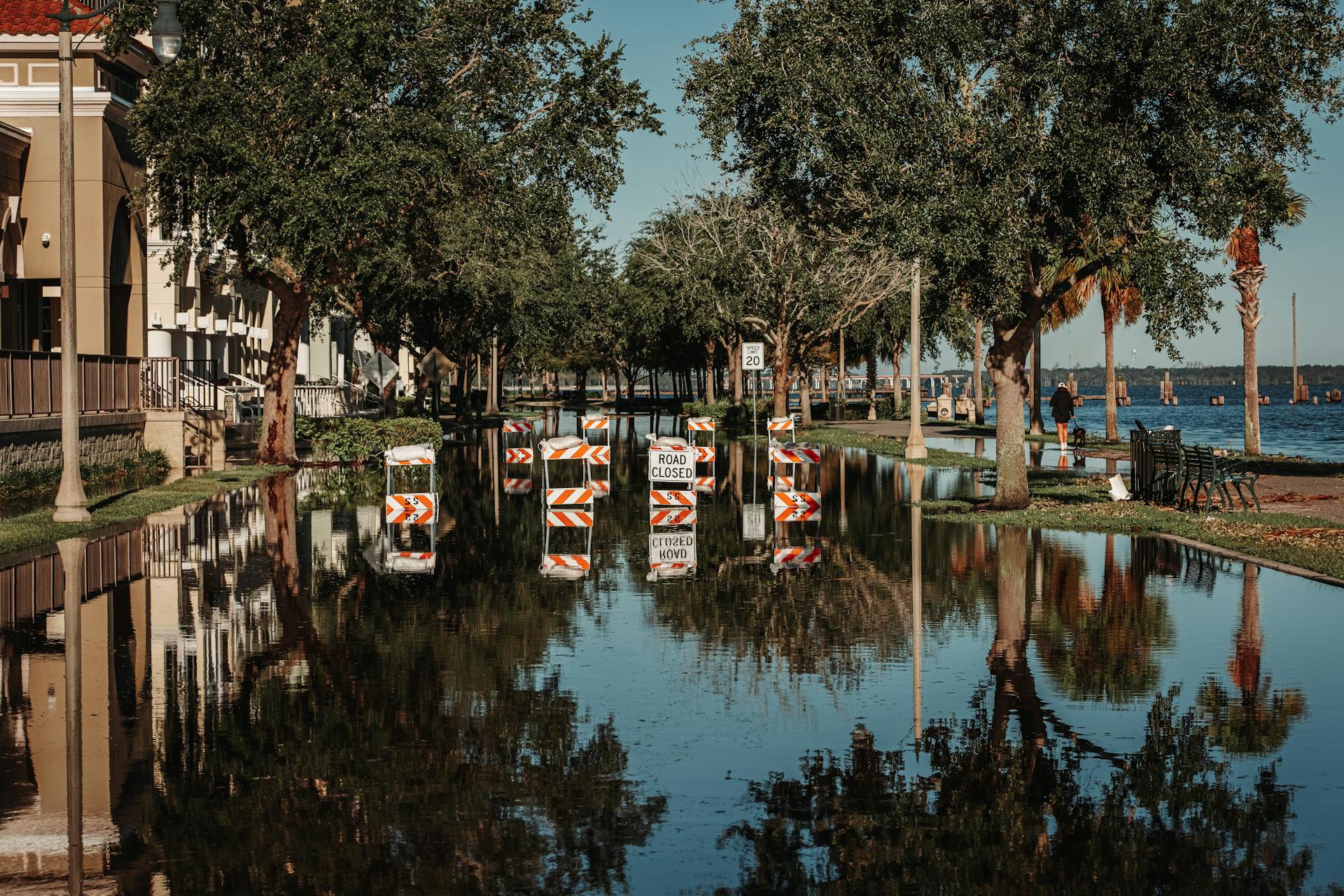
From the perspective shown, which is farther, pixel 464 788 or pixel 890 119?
pixel 890 119

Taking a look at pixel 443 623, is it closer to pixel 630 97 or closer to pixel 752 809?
pixel 752 809

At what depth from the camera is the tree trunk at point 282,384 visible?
124 ft

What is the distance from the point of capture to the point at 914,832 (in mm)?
6973

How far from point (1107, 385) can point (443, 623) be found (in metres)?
41.5

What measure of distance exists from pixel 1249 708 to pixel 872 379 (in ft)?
253

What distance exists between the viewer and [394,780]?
791 centimetres

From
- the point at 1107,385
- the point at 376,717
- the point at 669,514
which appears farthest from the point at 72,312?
the point at 1107,385

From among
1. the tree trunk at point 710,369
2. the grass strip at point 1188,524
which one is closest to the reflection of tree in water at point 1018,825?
the grass strip at point 1188,524

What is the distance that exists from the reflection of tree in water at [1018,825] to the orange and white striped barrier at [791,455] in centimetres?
2008

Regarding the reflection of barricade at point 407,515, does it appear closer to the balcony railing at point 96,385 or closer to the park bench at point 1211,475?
the balcony railing at point 96,385

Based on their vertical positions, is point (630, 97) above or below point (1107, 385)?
above

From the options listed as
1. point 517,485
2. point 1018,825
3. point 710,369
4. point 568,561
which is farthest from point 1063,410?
point 710,369

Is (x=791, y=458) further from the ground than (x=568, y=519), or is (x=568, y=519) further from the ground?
(x=791, y=458)

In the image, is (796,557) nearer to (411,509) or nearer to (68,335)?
(411,509)
